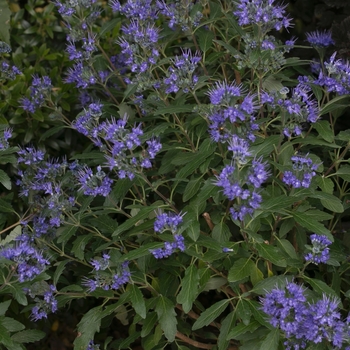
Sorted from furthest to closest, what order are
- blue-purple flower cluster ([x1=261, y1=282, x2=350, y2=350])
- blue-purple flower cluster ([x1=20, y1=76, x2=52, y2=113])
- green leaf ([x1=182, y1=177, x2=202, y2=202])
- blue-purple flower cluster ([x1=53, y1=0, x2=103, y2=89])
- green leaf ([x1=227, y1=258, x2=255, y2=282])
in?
blue-purple flower cluster ([x1=20, y1=76, x2=52, y2=113]) < blue-purple flower cluster ([x1=53, y1=0, x2=103, y2=89]) < green leaf ([x1=182, y1=177, x2=202, y2=202]) < green leaf ([x1=227, y1=258, x2=255, y2=282]) < blue-purple flower cluster ([x1=261, y1=282, x2=350, y2=350])

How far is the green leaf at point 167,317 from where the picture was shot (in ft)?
8.48

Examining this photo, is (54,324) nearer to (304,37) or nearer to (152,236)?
(152,236)

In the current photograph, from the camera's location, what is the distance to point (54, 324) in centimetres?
402

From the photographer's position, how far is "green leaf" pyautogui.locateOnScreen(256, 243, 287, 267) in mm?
2420

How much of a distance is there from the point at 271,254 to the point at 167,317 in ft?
1.69

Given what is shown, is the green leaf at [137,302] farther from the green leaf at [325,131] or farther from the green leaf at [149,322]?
the green leaf at [325,131]

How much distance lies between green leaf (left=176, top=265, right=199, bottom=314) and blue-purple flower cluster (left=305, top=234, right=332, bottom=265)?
1.42 ft

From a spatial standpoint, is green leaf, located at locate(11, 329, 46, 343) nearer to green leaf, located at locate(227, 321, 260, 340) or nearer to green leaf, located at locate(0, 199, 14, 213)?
green leaf, located at locate(0, 199, 14, 213)

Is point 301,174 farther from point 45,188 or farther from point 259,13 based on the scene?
point 45,188

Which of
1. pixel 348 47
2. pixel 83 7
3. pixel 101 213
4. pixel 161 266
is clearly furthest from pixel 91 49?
pixel 348 47

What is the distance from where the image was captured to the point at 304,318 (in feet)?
7.23

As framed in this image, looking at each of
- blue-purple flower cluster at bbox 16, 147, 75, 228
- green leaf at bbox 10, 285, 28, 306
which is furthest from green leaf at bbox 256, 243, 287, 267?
green leaf at bbox 10, 285, 28, 306

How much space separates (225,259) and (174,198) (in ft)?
2.78

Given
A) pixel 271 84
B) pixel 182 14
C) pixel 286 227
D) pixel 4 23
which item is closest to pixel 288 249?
pixel 286 227
